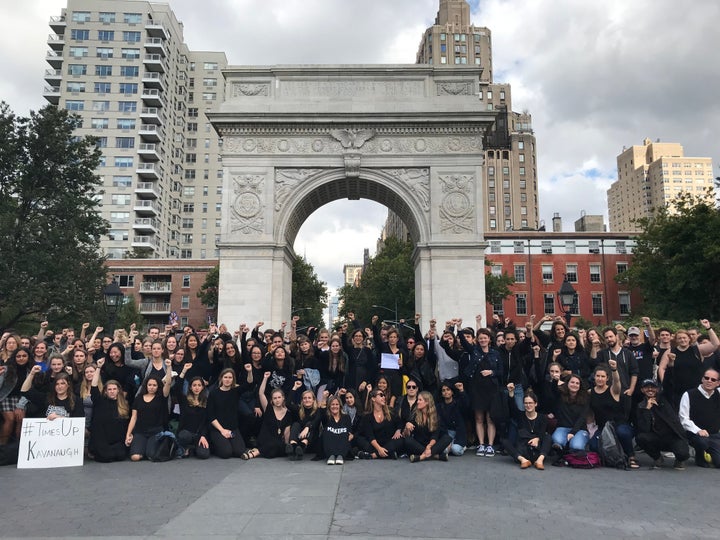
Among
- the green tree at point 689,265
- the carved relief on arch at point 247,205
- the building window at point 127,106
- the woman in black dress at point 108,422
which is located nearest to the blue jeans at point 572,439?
the woman in black dress at point 108,422

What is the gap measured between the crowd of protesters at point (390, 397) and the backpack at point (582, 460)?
0.39ft

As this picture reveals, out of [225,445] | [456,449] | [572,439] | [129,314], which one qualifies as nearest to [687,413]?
[572,439]

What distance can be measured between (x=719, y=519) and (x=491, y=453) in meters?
3.97

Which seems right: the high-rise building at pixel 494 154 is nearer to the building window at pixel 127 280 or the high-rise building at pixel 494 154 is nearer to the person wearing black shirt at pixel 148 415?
the building window at pixel 127 280

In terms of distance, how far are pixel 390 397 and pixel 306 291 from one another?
157 ft

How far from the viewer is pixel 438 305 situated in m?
22.6

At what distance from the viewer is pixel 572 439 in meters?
8.66

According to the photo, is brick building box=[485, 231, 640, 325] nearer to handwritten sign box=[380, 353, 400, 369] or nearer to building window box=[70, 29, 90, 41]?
handwritten sign box=[380, 353, 400, 369]

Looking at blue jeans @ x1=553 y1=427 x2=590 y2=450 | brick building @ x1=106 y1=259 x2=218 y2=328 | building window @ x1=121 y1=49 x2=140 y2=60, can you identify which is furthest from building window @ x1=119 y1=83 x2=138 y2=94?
blue jeans @ x1=553 y1=427 x2=590 y2=450

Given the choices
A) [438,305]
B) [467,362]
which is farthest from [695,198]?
[467,362]

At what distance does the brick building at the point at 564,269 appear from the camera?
5050cm

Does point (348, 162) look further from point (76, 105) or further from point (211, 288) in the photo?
point (76, 105)

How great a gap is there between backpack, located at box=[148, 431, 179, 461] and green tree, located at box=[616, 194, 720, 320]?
103 feet

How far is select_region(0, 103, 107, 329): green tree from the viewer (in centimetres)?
2756
